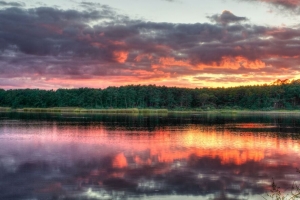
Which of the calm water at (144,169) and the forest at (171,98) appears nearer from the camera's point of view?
the calm water at (144,169)

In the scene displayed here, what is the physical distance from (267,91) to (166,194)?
128567 millimetres

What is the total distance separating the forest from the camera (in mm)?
134125

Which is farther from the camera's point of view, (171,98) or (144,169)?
(171,98)

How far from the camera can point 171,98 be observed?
463 feet

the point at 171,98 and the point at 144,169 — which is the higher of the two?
the point at 171,98

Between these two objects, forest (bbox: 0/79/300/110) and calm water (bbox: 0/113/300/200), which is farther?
forest (bbox: 0/79/300/110)

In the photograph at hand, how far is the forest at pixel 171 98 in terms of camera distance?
13412 cm

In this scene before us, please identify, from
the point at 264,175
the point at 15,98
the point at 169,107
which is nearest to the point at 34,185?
the point at 264,175

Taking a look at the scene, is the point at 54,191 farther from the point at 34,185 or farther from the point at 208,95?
the point at 208,95

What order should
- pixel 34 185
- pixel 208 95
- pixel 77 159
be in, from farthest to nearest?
pixel 208 95 < pixel 77 159 < pixel 34 185

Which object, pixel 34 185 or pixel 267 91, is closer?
pixel 34 185

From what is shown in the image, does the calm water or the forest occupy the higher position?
the forest

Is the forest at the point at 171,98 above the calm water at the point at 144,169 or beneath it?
above

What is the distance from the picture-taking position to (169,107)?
142m
